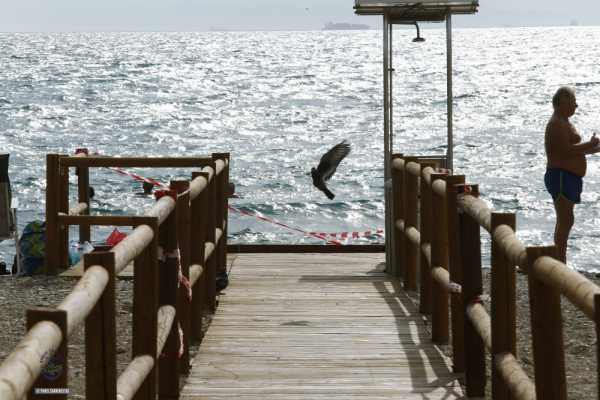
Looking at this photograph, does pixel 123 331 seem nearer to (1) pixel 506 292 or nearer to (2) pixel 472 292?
(2) pixel 472 292

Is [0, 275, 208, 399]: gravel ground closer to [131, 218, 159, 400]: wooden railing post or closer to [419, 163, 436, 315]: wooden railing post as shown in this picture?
[419, 163, 436, 315]: wooden railing post

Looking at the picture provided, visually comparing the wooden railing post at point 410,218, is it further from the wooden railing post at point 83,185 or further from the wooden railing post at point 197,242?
the wooden railing post at point 83,185

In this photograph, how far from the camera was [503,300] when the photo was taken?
5.49 m

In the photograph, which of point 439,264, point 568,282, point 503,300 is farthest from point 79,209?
point 568,282

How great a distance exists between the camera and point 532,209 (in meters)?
34.2

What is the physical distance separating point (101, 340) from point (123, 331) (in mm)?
5073

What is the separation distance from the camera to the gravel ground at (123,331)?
24.9ft

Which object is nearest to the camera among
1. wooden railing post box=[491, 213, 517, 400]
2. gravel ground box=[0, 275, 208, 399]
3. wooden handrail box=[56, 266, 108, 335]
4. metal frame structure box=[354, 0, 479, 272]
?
wooden handrail box=[56, 266, 108, 335]

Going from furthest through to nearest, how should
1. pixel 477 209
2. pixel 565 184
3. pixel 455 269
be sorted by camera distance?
pixel 565 184 < pixel 455 269 < pixel 477 209

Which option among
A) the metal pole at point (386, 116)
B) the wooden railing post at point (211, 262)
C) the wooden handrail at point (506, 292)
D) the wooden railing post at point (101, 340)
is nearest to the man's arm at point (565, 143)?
the metal pole at point (386, 116)

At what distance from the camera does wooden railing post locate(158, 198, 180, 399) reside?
621 centimetres

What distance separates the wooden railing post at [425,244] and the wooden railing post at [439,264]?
0.44 m

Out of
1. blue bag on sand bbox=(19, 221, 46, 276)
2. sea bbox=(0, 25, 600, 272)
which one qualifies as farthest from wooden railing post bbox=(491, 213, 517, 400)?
sea bbox=(0, 25, 600, 272)

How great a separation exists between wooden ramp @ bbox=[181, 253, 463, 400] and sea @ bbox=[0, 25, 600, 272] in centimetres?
374
